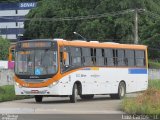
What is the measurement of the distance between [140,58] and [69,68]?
25.4 feet

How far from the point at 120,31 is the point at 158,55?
298 inches

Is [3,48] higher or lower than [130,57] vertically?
lower

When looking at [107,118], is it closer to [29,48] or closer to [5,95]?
[29,48]

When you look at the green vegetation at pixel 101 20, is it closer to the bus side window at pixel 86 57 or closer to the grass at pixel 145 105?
the bus side window at pixel 86 57

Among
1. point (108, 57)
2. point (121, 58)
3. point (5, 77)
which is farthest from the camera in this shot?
point (5, 77)

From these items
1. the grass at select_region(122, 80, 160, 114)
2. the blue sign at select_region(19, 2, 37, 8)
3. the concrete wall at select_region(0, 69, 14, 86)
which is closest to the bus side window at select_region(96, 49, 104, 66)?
the grass at select_region(122, 80, 160, 114)

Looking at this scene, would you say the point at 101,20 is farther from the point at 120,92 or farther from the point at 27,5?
the point at 27,5

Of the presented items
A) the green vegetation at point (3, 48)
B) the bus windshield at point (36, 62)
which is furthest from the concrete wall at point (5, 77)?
the green vegetation at point (3, 48)

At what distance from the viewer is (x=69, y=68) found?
25.8 meters

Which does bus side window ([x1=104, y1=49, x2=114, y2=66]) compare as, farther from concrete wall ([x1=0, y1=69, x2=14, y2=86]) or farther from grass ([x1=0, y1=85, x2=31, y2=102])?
concrete wall ([x1=0, y1=69, x2=14, y2=86])

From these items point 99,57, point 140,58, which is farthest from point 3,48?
point 99,57

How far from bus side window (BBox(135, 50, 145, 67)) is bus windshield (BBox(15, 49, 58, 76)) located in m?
8.00

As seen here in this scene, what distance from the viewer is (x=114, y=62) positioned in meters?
29.8

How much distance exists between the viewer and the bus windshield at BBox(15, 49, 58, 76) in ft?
83.0
